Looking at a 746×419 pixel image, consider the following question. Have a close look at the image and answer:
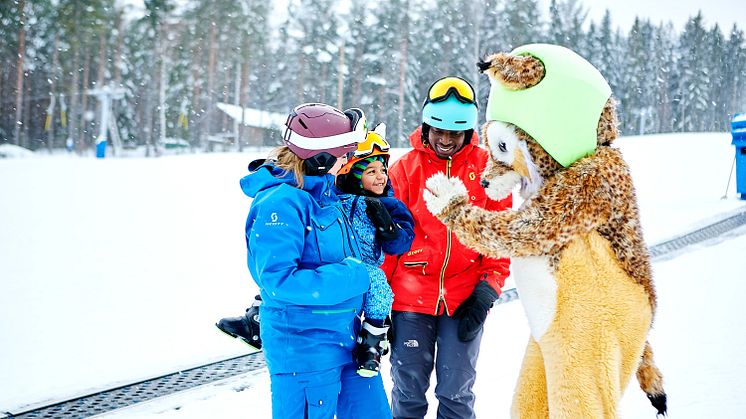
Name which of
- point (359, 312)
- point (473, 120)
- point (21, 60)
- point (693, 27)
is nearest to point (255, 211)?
point (359, 312)

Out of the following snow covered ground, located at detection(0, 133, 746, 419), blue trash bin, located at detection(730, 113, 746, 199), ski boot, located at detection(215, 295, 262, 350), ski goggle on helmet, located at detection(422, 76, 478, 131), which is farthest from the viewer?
blue trash bin, located at detection(730, 113, 746, 199)

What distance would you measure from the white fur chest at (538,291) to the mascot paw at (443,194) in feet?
1.04

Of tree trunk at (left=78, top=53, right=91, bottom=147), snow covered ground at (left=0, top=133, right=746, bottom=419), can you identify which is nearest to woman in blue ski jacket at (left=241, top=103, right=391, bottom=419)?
snow covered ground at (left=0, top=133, right=746, bottom=419)

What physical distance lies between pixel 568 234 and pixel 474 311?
849mm

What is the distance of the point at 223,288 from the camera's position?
6102mm

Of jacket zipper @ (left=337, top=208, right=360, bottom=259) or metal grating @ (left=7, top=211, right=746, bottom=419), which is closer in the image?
jacket zipper @ (left=337, top=208, right=360, bottom=259)

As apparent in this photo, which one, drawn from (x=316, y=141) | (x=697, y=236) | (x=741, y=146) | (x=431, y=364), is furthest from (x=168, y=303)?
(x=741, y=146)

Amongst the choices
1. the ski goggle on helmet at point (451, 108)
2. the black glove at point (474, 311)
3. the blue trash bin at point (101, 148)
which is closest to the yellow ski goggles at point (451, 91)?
the ski goggle on helmet at point (451, 108)

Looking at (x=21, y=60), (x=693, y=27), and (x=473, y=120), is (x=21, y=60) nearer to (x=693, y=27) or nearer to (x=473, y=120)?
(x=473, y=120)

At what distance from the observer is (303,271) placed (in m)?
2.07

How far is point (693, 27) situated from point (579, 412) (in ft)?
215

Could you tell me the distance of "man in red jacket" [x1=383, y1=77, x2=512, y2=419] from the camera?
2.74 m

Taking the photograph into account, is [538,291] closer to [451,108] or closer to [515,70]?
[515,70]

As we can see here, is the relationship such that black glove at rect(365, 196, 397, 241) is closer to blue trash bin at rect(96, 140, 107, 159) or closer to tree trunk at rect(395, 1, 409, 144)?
blue trash bin at rect(96, 140, 107, 159)
